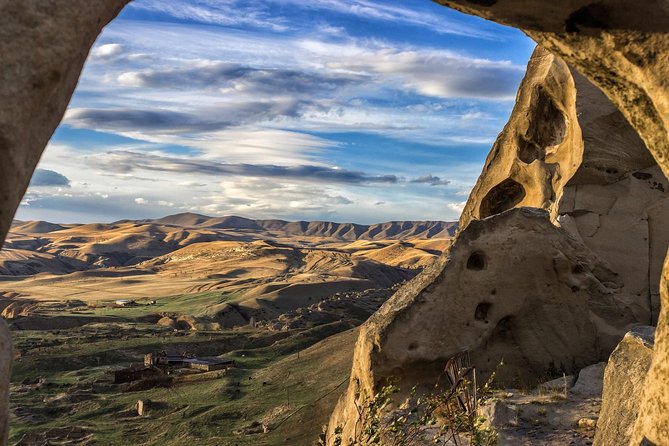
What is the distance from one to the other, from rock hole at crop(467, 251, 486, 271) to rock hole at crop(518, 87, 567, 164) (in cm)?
719

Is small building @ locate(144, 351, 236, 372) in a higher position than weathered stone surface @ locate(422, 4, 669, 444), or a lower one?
lower

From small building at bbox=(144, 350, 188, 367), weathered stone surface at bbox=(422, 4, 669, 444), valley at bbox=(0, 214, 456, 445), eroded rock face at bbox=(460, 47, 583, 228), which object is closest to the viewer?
weathered stone surface at bbox=(422, 4, 669, 444)

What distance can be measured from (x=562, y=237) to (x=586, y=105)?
4.76m

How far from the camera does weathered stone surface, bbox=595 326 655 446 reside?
26.6ft

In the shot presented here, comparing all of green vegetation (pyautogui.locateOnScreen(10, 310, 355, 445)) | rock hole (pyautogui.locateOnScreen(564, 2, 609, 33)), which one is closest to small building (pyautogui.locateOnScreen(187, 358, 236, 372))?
green vegetation (pyautogui.locateOnScreen(10, 310, 355, 445))

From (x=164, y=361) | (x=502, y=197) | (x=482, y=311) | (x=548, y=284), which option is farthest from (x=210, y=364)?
(x=548, y=284)

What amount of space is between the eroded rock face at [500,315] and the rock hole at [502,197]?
20.9 feet

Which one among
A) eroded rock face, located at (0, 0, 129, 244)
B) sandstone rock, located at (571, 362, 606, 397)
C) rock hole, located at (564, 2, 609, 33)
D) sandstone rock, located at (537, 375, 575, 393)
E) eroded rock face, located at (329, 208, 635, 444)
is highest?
rock hole, located at (564, 2, 609, 33)

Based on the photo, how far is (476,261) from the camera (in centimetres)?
1380

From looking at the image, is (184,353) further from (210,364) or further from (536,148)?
(536,148)

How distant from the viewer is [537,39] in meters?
6.59

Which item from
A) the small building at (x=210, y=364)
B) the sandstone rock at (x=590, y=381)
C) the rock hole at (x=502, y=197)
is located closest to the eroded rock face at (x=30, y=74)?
the sandstone rock at (x=590, y=381)

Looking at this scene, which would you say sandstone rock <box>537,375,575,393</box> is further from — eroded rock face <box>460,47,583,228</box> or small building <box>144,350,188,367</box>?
small building <box>144,350,188,367</box>

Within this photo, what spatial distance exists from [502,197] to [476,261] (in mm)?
8073
